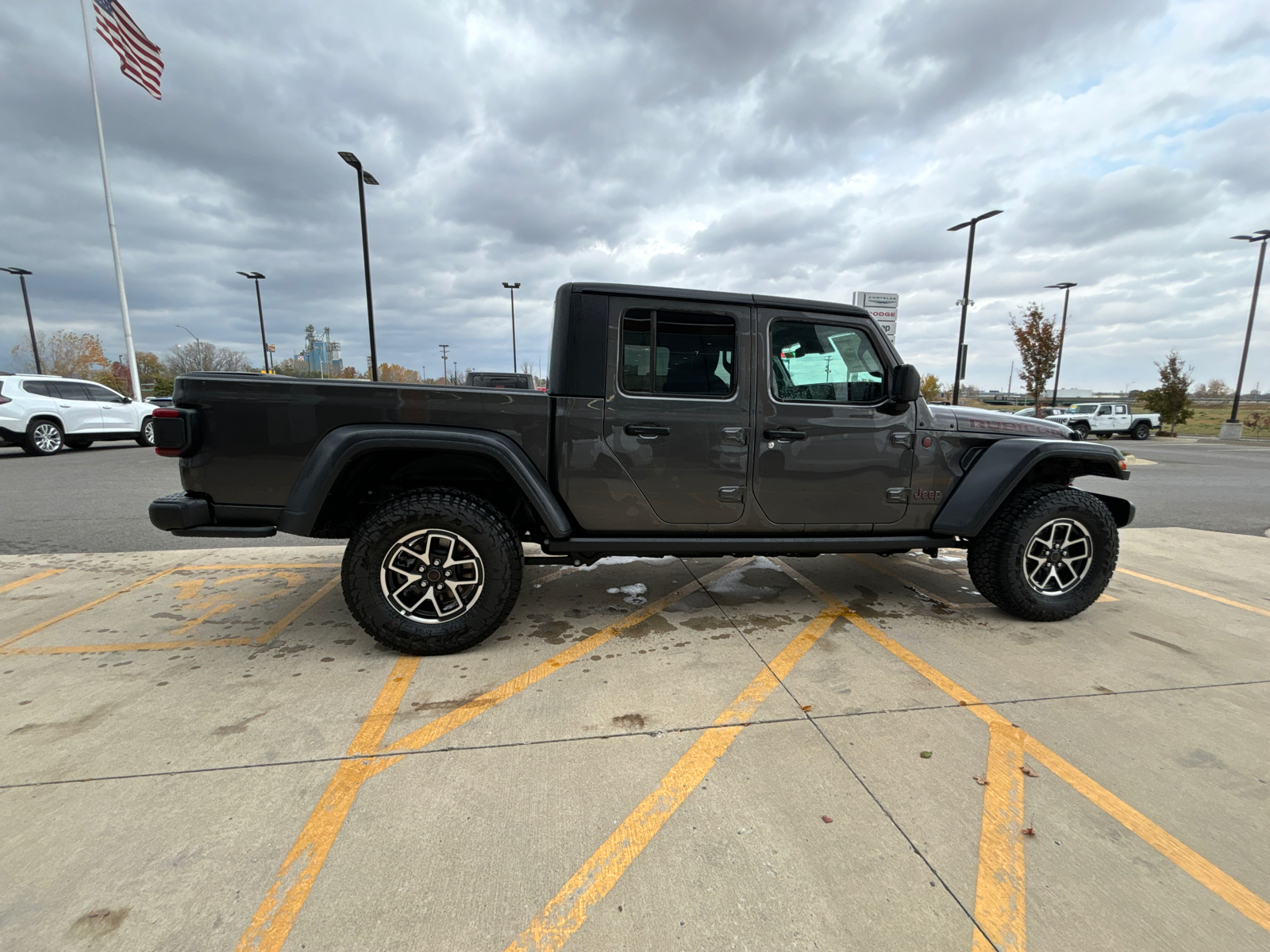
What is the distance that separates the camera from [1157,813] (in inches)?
73.4

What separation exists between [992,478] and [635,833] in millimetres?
2859

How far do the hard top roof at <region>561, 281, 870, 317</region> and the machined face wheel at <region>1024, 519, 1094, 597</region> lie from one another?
5.62 feet

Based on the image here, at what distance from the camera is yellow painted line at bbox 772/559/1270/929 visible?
5.15ft

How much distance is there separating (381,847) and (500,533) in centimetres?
145

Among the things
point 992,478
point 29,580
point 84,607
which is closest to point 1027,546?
point 992,478

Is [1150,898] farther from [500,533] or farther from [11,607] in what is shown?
[11,607]

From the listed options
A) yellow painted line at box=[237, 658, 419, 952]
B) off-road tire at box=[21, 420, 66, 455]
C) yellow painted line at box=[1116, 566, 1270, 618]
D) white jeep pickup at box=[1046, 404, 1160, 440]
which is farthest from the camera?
white jeep pickup at box=[1046, 404, 1160, 440]

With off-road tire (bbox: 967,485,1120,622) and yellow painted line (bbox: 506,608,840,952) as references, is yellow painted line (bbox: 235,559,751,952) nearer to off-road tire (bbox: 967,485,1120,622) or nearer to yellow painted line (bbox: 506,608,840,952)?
yellow painted line (bbox: 506,608,840,952)

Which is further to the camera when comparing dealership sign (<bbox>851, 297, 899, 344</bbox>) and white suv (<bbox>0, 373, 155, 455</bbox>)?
white suv (<bbox>0, 373, 155, 455</bbox>)

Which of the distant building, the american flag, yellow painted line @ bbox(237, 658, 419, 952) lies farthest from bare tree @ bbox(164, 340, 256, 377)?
yellow painted line @ bbox(237, 658, 419, 952)

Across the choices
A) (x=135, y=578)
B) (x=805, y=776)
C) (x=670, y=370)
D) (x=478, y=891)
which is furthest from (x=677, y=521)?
(x=135, y=578)

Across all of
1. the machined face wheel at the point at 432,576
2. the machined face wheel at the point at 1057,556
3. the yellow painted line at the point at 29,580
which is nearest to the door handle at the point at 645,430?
the machined face wheel at the point at 432,576

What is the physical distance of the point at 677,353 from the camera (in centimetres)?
312

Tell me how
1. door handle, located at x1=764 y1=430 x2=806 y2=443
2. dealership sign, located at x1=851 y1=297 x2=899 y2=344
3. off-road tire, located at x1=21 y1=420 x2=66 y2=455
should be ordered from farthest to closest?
off-road tire, located at x1=21 y1=420 x2=66 y2=455 < dealership sign, located at x1=851 y1=297 x2=899 y2=344 < door handle, located at x1=764 y1=430 x2=806 y2=443
